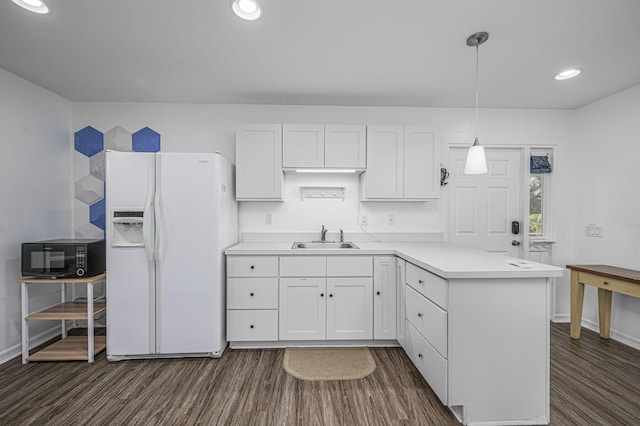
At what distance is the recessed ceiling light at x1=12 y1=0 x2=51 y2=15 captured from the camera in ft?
5.21

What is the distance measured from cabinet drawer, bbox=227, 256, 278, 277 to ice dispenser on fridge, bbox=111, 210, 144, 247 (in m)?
0.74

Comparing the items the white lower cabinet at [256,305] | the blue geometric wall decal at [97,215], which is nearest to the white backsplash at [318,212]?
the white lower cabinet at [256,305]

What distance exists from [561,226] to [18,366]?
212 inches

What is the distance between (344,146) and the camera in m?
2.84

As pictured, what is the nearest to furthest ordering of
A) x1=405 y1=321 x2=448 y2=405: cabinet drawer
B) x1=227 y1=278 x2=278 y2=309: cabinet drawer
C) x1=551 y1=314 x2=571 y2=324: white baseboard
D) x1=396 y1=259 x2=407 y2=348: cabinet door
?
x1=405 y1=321 x2=448 y2=405: cabinet drawer, x1=396 y1=259 x2=407 y2=348: cabinet door, x1=227 y1=278 x2=278 y2=309: cabinet drawer, x1=551 y1=314 x2=571 y2=324: white baseboard

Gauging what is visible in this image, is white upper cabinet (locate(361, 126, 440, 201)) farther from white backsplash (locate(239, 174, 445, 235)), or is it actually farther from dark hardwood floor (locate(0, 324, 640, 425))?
dark hardwood floor (locate(0, 324, 640, 425))

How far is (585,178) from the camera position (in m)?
3.14

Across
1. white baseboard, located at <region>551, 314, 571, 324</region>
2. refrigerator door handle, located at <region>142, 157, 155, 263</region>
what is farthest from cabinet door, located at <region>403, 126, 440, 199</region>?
refrigerator door handle, located at <region>142, 157, 155, 263</region>

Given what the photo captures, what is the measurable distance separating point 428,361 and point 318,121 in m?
2.48

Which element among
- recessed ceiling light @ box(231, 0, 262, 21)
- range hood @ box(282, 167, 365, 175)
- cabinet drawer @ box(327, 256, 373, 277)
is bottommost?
cabinet drawer @ box(327, 256, 373, 277)

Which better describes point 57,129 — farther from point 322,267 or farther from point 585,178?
point 585,178

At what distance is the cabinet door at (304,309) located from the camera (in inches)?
99.7

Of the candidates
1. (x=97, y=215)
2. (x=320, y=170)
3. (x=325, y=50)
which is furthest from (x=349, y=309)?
(x=97, y=215)

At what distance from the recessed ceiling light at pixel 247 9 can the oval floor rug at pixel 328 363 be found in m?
2.47
